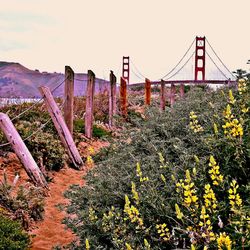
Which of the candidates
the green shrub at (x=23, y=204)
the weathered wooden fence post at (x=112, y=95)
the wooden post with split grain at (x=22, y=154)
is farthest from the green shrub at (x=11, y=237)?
the weathered wooden fence post at (x=112, y=95)

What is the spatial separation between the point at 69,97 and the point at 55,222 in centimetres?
490

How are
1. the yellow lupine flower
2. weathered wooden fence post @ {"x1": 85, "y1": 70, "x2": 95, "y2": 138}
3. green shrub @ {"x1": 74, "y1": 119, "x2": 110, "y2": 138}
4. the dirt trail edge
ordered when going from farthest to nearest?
green shrub @ {"x1": 74, "y1": 119, "x2": 110, "y2": 138} < weathered wooden fence post @ {"x1": 85, "y1": 70, "x2": 95, "y2": 138} < the dirt trail edge < the yellow lupine flower

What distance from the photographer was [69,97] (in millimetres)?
11211

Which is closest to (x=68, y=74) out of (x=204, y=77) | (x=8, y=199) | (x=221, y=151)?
(x=8, y=199)

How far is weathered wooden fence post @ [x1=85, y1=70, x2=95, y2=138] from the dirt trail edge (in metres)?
3.18

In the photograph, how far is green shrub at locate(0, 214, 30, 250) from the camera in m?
4.68

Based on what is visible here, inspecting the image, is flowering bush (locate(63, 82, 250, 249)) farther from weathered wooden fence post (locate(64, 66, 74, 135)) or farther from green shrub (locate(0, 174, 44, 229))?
weathered wooden fence post (locate(64, 66, 74, 135))

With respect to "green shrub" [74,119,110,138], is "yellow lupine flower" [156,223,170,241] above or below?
above

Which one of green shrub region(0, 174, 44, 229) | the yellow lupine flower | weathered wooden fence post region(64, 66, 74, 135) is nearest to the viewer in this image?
the yellow lupine flower

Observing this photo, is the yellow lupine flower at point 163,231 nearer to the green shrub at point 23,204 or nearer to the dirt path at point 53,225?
the dirt path at point 53,225

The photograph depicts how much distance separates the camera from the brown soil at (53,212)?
583 centimetres

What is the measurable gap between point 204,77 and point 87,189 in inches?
1824

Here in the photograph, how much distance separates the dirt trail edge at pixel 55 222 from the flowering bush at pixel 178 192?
731mm

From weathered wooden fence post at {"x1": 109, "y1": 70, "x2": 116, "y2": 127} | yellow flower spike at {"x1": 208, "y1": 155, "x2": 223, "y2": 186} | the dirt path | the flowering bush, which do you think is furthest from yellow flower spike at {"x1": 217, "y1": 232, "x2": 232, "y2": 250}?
weathered wooden fence post at {"x1": 109, "y1": 70, "x2": 116, "y2": 127}
